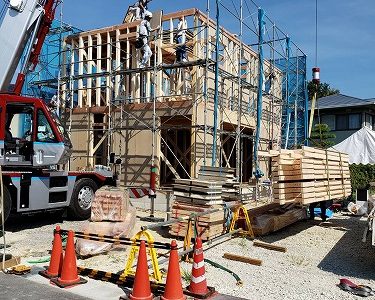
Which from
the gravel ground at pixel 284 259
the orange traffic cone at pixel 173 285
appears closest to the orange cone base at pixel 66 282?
the gravel ground at pixel 284 259

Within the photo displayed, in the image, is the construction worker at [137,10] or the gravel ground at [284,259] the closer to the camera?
the gravel ground at [284,259]

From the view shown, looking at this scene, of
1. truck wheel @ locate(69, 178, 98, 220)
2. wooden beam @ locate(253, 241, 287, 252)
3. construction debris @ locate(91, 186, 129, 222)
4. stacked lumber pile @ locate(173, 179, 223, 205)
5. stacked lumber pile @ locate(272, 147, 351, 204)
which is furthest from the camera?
truck wheel @ locate(69, 178, 98, 220)

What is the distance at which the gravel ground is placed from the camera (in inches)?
224

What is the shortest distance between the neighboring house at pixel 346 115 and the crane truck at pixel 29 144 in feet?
69.1

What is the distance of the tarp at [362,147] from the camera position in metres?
22.5

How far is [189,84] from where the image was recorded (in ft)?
54.1

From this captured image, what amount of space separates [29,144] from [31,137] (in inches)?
7.1

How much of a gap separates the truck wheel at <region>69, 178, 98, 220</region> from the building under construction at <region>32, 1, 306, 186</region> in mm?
3815

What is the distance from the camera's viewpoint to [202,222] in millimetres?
8570

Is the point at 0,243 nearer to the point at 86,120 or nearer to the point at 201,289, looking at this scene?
the point at 201,289

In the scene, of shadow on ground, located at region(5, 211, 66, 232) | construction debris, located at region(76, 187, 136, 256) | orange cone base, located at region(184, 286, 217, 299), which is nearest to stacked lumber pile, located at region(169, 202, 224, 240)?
construction debris, located at region(76, 187, 136, 256)

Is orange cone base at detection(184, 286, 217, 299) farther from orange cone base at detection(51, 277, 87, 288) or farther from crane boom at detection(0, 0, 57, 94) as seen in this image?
crane boom at detection(0, 0, 57, 94)

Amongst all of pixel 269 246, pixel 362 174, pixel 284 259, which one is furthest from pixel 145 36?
pixel 362 174

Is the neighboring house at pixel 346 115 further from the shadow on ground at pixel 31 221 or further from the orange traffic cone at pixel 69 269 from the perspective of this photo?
the orange traffic cone at pixel 69 269
